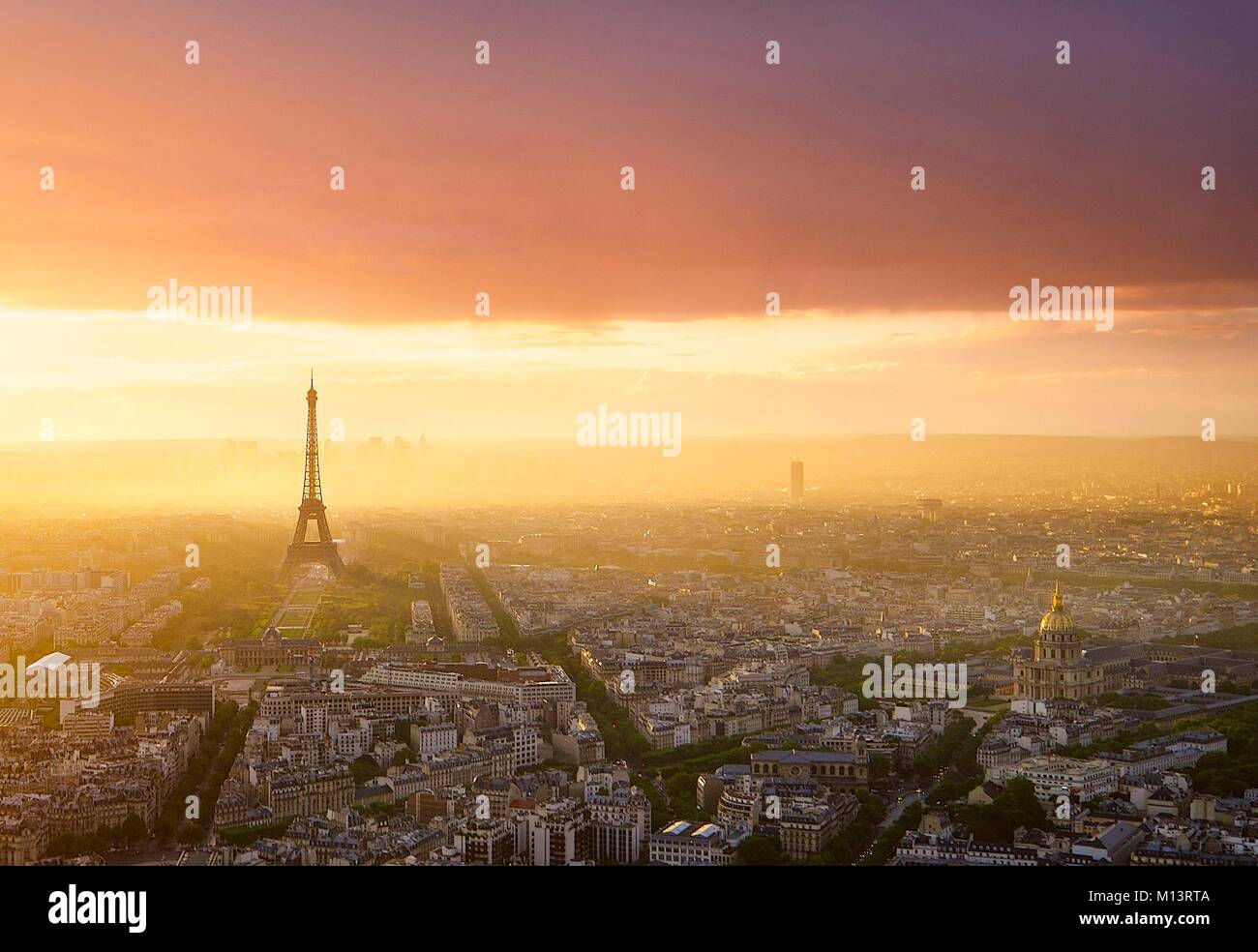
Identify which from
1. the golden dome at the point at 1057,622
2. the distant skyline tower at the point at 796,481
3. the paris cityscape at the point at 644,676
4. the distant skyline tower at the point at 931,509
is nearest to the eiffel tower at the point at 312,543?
the paris cityscape at the point at 644,676

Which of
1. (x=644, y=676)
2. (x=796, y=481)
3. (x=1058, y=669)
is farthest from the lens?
(x=796, y=481)

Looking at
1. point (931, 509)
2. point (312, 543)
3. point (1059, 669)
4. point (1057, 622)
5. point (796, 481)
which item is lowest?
point (1059, 669)

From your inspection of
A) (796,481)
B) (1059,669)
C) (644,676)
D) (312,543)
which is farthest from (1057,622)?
(312,543)

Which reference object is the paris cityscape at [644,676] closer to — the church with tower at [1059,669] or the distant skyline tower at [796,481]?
the church with tower at [1059,669]

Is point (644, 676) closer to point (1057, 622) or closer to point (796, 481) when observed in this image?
point (1057, 622)

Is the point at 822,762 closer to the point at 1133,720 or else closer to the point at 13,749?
the point at 1133,720

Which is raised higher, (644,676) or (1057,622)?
(1057,622)

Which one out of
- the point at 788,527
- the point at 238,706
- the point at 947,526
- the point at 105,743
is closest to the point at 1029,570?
the point at 947,526
